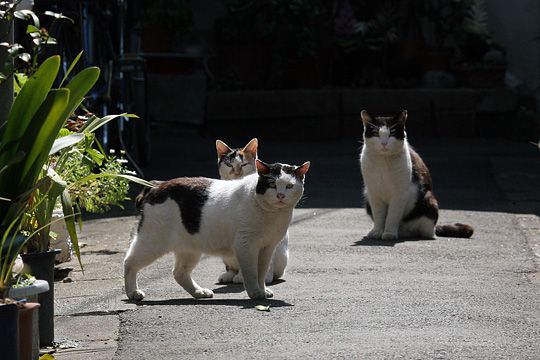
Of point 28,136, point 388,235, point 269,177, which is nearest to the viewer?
point 28,136

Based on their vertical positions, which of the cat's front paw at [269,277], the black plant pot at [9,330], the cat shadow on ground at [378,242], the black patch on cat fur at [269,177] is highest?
the black patch on cat fur at [269,177]

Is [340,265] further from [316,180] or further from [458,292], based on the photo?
[316,180]

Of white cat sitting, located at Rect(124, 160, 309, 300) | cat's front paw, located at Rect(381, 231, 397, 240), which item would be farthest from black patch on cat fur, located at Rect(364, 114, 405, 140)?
white cat sitting, located at Rect(124, 160, 309, 300)

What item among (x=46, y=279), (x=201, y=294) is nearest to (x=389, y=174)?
(x=201, y=294)

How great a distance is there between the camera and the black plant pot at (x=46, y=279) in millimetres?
4699

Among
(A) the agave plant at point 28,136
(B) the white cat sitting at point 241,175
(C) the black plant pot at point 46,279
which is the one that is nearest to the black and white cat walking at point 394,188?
(B) the white cat sitting at point 241,175

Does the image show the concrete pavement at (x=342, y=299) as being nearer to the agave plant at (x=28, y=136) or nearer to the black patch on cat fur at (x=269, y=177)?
the black patch on cat fur at (x=269, y=177)

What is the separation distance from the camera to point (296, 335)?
4.88 m

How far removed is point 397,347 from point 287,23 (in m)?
10.0

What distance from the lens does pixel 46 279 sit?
15.6 feet

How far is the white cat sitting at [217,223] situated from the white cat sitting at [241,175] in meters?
0.50

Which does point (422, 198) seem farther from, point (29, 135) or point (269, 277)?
point (29, 135)

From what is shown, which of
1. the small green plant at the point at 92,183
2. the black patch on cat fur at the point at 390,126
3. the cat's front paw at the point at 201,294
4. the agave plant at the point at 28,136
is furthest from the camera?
the black patch on cat fur at the point at 390,126

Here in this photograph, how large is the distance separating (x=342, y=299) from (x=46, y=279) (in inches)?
→ 65.9
